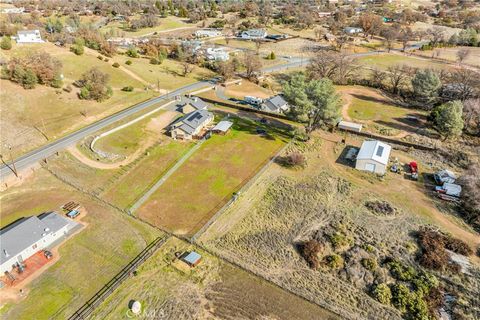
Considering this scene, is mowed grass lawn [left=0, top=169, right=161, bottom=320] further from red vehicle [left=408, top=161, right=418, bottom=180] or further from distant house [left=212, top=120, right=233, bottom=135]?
red vehicle [left=408, top=161, right=418, bottom=180]

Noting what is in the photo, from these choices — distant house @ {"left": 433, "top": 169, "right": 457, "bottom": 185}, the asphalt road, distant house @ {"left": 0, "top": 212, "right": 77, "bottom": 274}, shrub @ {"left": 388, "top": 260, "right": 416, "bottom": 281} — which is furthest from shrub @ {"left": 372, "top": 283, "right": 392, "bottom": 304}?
the asphalt road

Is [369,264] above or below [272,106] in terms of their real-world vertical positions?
below

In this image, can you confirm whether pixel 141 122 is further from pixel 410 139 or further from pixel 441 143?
pixel 441 143

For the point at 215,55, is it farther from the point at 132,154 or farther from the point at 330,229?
the point at 330,229

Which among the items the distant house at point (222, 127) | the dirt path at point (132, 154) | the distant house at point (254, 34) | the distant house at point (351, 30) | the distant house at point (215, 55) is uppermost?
the distant house at point (351, 30)

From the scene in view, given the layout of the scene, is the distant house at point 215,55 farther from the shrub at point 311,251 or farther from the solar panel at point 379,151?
the shrub at point 311,251

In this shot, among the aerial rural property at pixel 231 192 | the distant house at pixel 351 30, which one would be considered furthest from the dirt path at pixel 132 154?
the distant house at pixel 351 30

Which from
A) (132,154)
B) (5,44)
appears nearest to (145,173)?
(132,154)

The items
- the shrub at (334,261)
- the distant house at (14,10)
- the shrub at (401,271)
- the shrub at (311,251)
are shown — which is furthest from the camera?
the distant house at (14,10)
